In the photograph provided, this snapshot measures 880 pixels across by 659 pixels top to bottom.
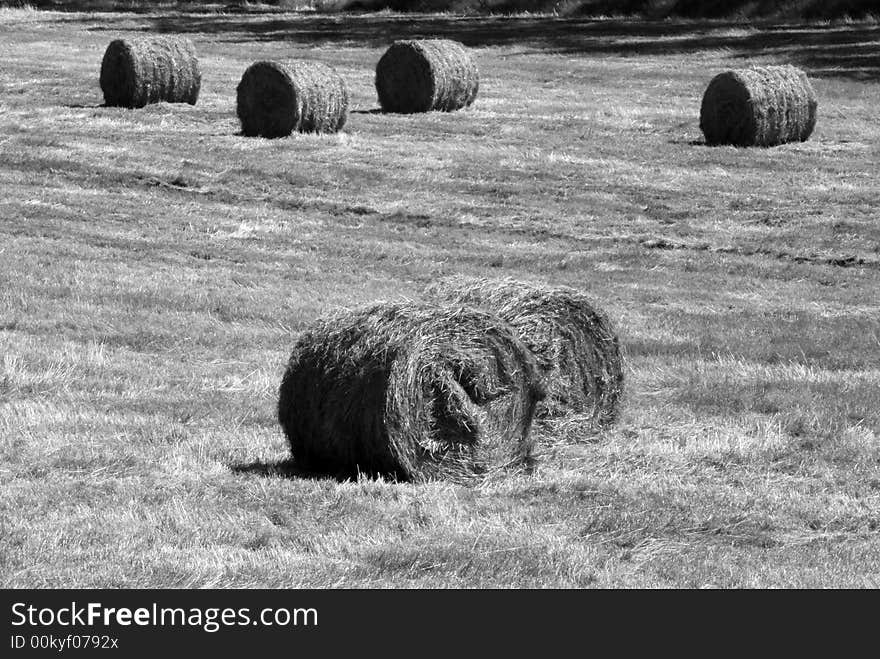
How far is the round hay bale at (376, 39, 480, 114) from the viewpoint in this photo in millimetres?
31703

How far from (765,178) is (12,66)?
21.5 metres

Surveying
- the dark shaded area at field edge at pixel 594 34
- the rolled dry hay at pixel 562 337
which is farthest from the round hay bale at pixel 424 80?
the rolled dry hay at pixel 562 337

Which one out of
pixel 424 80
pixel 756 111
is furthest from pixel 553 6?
pixel 756 111

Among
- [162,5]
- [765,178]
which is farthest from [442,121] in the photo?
[162,5]

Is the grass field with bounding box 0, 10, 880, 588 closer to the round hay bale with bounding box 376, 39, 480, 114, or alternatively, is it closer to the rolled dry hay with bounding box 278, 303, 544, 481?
the rolled dry hay with bounding box 278, 303, 544, 481

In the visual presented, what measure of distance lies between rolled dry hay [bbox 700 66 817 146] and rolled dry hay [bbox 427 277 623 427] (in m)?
17.4

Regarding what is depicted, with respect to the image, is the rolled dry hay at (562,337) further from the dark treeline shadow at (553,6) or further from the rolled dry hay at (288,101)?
the dark treeline shadow at (553,6)

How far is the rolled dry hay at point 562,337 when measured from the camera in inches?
403

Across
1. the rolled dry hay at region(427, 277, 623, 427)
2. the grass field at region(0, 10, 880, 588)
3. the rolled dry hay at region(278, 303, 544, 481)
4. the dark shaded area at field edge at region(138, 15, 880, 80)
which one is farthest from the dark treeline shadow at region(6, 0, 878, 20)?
the rolled dry hay at region(278, 303, 544, 481)

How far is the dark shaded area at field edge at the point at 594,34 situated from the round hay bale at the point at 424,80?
10771 mm

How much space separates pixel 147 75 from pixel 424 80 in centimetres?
585

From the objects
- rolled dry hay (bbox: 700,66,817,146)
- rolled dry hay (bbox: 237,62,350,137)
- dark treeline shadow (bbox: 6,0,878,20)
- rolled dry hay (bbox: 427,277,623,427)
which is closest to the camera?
rolled dry hay (bbox: 427,277,623,427)

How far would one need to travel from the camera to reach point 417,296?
10.8 m

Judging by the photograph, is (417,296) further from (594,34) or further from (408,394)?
(594,34)
